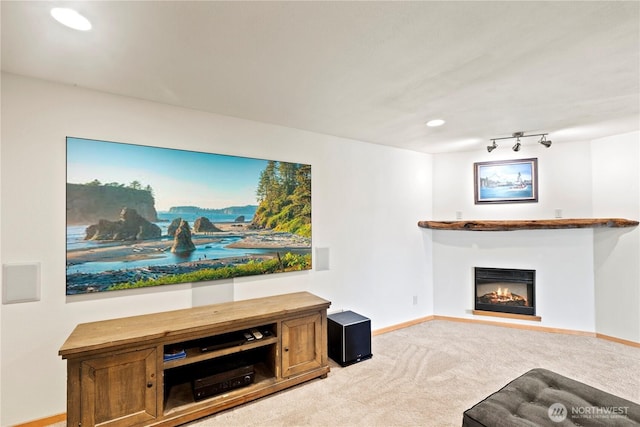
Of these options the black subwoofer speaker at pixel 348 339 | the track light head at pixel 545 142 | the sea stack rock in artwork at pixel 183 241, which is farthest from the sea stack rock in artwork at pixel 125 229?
the track light head at pixel 545 142

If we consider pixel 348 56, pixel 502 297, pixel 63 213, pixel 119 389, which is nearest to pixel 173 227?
pixel 63 213

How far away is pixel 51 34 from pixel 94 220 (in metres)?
1.23

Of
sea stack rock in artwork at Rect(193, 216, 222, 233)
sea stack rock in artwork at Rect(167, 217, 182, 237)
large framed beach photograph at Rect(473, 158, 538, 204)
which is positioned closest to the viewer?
sea stack rock in artwork at Rect(167, 217, 182, 237)

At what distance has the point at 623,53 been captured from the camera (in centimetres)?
171

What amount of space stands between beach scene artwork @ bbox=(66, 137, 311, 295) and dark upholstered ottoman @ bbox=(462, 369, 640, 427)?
1997 millimetres

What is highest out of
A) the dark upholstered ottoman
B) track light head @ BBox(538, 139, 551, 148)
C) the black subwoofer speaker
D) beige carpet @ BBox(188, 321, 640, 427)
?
track light head @ BBox(538, 139, 551, 148)

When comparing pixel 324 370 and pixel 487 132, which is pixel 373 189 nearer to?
pixel 487 132

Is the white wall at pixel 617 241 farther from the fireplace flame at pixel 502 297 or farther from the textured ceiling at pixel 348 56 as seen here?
the textured ceiling at pixel 348 56

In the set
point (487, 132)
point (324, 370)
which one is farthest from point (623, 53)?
point (324, 370)

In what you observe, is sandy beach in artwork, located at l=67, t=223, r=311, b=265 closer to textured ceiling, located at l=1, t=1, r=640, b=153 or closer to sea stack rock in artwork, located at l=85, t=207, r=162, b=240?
sea stack rock in artwork, located at l=85, t=207, r=162, b=240

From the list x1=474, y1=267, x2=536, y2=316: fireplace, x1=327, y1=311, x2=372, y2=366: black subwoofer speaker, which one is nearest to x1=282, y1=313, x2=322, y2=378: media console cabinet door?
x1=327, y1=311, x2=372, y2=366: black subwoofer speaker

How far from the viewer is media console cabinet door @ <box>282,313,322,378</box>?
249 cm

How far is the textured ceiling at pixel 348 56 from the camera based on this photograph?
137 centimetres

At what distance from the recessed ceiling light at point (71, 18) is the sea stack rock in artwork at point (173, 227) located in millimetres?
1431
